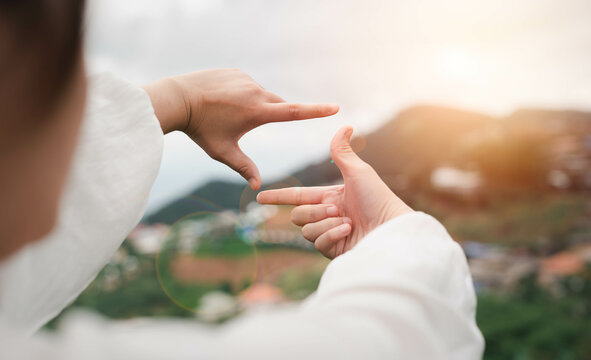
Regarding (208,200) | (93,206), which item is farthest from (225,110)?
(208,200)

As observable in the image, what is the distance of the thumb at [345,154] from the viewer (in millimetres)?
761

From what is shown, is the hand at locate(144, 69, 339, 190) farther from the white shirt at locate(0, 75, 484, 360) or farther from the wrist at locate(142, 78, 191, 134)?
the white shirt at locate(0, 75, 484, 360)

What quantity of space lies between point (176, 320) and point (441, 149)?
2698mm

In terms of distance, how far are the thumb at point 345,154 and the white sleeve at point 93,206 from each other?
31 centimetres

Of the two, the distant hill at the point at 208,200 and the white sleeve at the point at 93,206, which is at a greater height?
the white sleeve at the point at 93,206

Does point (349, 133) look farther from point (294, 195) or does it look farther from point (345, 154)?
point (294, 195)

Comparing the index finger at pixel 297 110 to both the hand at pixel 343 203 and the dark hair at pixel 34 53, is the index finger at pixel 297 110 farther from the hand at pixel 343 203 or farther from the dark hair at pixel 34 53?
the dark hair at pixel 34 53

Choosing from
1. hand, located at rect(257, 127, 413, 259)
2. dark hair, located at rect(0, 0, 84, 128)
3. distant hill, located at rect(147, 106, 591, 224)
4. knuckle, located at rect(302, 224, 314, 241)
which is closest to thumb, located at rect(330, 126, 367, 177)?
hand, located at rect(257, 127, 413, 259)

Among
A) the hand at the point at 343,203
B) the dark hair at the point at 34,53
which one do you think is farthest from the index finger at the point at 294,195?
the dark hair at the point at 34,53

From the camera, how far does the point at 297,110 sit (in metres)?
0.82

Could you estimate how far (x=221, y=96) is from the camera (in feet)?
2.71

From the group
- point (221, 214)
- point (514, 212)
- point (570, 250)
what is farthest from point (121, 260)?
point (570, 250)

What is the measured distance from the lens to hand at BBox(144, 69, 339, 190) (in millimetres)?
809

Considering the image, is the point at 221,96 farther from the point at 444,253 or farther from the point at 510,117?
the point at 510,117
